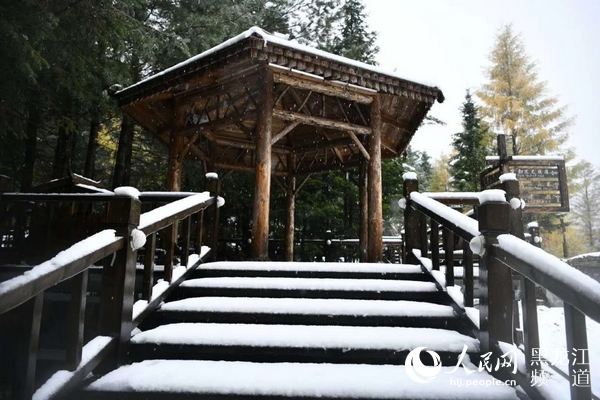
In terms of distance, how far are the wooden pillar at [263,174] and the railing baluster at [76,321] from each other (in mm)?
3029

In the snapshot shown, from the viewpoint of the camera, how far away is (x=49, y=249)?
4.79 meters

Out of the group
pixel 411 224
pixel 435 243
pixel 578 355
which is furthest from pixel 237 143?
pixel 578 355

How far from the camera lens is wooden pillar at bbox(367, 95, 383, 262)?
20.3 ft

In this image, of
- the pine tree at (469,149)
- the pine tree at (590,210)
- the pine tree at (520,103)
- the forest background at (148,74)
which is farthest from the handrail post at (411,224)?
the pine tree at (590,210)

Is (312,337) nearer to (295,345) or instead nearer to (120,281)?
(295,345)

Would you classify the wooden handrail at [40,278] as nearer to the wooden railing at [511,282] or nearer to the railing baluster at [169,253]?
the railing baluster at [169,253]

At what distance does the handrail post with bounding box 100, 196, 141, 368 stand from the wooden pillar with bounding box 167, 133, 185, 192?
4.44 m

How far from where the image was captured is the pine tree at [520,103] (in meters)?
18.3

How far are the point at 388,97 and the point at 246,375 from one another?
6.22m

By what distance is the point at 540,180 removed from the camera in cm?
912

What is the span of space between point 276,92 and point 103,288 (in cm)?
499

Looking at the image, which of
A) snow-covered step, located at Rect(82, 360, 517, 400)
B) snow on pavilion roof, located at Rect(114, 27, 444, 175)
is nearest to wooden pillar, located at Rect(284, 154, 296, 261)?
snow on pavilion roof, located at Rect(114, 27, 444, 175)

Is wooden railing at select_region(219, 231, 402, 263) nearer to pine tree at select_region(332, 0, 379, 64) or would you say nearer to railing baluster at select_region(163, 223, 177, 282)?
railing baluster at select_region(163, 223, 177, 282)

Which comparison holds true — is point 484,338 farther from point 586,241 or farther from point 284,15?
point 586,241
